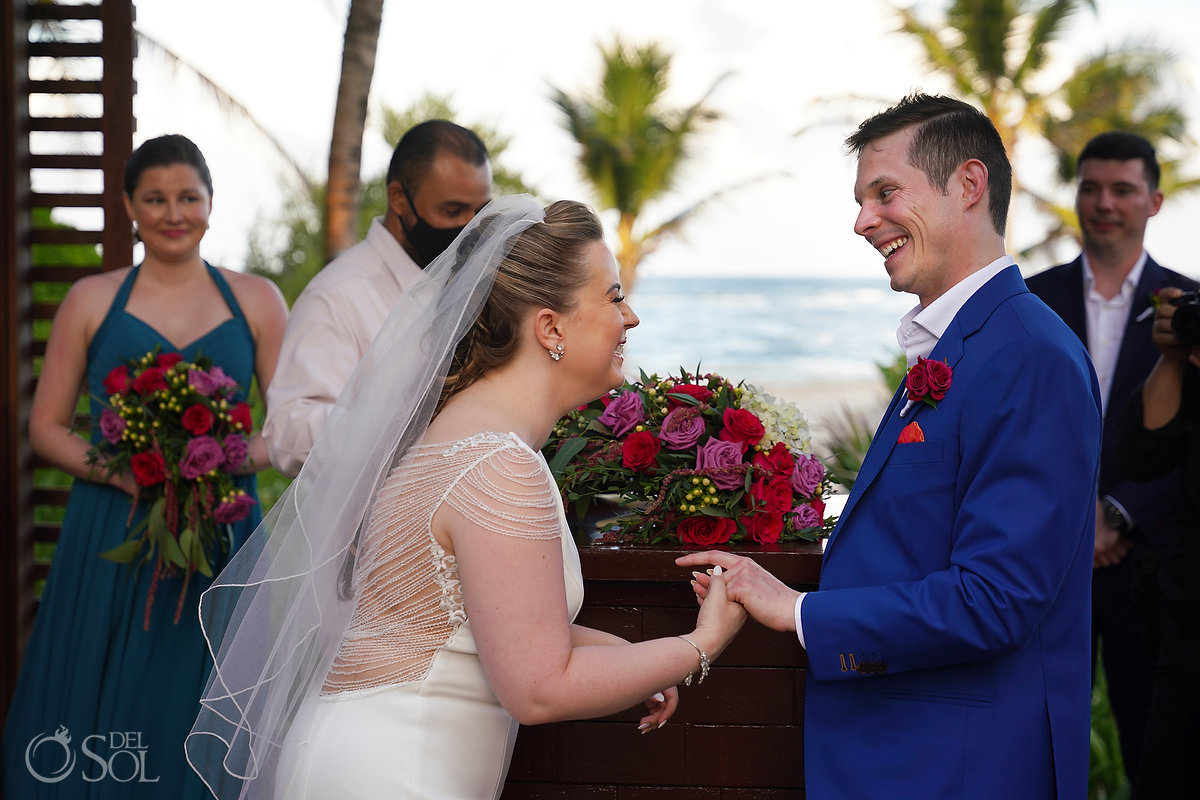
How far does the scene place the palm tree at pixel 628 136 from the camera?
3516 cm

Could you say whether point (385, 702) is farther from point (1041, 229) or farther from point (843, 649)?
point (1041, 229)

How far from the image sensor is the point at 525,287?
248 cm

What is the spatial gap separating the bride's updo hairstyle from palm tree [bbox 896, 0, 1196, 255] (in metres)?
28.6

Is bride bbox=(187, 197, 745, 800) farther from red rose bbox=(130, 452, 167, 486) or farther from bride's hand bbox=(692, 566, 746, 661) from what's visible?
red rose bbox=(130, 452, 167, 486)

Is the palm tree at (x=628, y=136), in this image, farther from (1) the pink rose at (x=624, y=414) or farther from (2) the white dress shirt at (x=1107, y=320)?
(1) the pink rose at (x=624, y=414)

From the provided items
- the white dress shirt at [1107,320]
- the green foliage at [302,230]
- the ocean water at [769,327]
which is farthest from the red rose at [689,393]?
the ocean water at [769,327]

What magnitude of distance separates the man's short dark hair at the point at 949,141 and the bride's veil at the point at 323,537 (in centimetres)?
84

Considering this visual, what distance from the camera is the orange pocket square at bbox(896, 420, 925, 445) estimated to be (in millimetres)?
2355

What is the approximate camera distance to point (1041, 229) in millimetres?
32406

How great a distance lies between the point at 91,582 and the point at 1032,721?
344 centimetres

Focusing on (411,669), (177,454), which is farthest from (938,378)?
(177,454)

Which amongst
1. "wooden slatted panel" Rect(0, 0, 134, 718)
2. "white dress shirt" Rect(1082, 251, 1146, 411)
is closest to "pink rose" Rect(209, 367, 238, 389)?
"wooden slatted panel" Rect(0, 0, 134, 718)

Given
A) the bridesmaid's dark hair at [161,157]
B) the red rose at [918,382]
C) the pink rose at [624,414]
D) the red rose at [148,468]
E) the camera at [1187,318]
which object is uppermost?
the bridesmaid's dark hair at [161,157]

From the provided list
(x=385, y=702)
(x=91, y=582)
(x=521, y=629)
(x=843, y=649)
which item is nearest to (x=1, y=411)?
(x=91, y=582)
